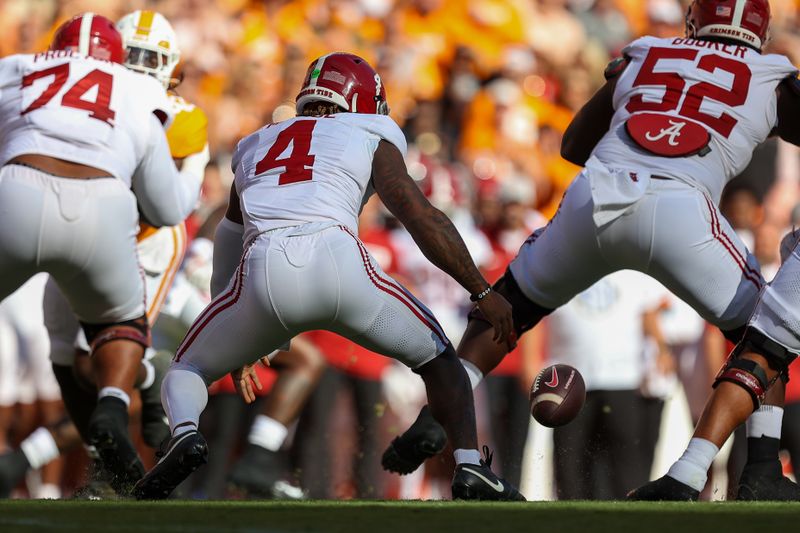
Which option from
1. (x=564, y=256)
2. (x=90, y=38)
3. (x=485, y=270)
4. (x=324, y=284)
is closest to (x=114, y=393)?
(x=90, y=38)

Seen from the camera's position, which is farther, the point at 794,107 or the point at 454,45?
the point at 454,45

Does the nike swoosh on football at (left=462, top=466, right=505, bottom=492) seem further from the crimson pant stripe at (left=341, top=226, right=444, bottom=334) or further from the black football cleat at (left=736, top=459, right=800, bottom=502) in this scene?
the black football cleat at (left=736, top=459, right=800, bottom=502)

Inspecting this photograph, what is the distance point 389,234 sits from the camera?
955cm

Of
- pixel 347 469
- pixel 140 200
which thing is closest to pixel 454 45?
pixel 347 469

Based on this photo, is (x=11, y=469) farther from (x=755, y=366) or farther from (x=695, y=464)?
(x=755, y=366)

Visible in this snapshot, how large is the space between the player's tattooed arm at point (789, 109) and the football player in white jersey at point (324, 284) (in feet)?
5.09

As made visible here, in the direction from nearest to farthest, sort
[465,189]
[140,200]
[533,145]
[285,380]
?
1. [140,200]
2. [285,380]
3. [465,189]
4. [533,145]

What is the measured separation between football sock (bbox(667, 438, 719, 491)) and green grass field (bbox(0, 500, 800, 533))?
29cm

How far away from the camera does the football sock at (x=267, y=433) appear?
792cm

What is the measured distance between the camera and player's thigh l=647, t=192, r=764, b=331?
564 cm

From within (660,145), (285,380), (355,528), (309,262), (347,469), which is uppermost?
(660,145)

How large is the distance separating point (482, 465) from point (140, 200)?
218cm

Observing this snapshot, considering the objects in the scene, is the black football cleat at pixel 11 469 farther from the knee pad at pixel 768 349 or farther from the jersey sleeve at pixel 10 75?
the knee pad at pixel 768 349

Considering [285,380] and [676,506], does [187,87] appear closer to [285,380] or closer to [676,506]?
[285,380]
